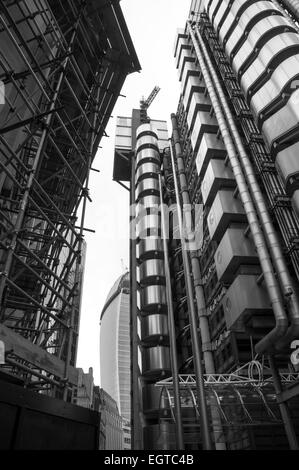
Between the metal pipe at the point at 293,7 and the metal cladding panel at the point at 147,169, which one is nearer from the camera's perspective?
the metal pipe at the point at 293,7

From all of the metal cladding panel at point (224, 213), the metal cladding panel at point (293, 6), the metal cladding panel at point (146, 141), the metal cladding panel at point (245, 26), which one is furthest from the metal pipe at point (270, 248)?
the metal cladding panel at point (146, 141)

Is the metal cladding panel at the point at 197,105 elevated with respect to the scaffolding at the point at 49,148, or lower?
elevated

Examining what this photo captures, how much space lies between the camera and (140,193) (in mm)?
51219

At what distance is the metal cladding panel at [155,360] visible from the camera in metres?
37.4

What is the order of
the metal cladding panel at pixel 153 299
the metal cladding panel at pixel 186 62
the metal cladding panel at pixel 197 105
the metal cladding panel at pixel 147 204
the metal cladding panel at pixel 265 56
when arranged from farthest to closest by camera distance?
the metal cladding panel at pixel 147 204, the metal cladding panel at pixel 186 62, the metal cladding panel at pixel 153 299, the metal cladding panel at pixel 197 105, the metal cladding panel at pixel 265 56

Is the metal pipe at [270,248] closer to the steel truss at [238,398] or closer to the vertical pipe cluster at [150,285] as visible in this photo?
the steel truss at [238,398]

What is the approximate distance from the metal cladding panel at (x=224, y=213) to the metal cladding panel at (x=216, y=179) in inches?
31.4

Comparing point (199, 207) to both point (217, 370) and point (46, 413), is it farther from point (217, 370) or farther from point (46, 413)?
point (46, 413)

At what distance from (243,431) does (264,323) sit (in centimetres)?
679

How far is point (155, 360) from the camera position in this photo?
37.9 m

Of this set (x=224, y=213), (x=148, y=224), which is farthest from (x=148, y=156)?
(x=224, y=213)

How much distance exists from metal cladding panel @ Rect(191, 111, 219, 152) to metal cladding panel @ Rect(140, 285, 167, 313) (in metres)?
17.4

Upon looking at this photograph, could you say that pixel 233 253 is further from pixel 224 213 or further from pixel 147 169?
pixel 147 169
